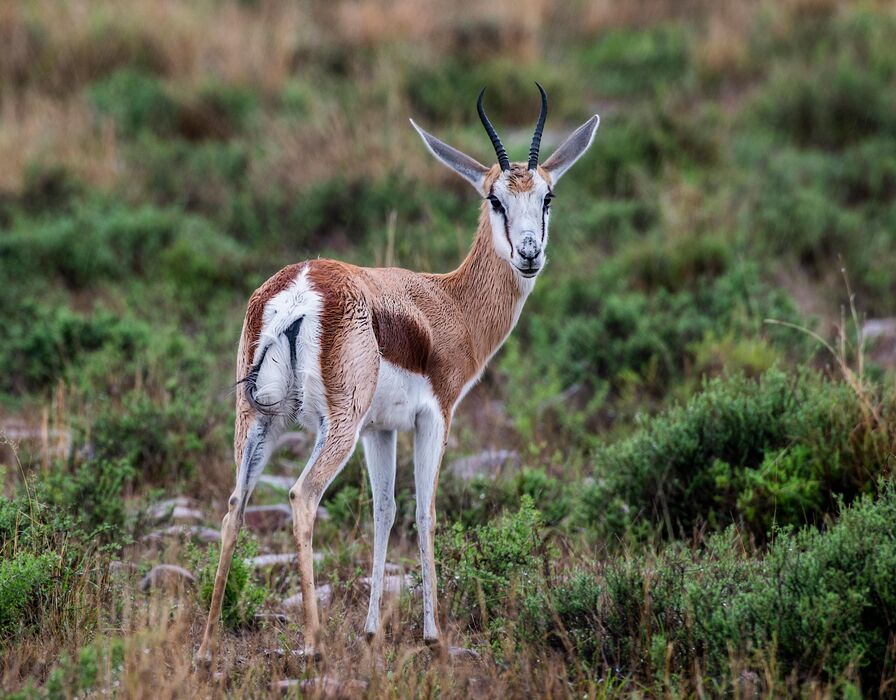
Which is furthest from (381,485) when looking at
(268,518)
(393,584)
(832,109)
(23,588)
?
(832,109)

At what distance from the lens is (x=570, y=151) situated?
18.7 ft

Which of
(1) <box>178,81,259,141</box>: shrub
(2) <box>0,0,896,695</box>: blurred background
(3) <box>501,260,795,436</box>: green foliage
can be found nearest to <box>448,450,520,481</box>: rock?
(2) <box>0,0,896,695</box>: blurred background

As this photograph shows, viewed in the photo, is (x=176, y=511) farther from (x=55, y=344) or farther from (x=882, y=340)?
(x=882, y=340)

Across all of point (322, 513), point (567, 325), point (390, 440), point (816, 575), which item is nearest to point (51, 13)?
point (567, 325)

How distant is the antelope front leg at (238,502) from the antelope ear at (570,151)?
2.05 meters

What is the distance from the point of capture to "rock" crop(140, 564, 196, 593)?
16.8 feet

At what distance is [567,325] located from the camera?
28.3ft

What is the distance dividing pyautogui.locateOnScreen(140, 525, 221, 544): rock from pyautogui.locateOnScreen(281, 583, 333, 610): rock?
68cm

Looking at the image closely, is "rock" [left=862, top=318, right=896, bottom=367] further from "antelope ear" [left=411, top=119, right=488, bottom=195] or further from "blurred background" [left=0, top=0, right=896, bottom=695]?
"antelope ear" [left=411, top=119, right=488, bottom=195]

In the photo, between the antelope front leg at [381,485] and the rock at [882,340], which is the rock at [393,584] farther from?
the rock at [882,340]

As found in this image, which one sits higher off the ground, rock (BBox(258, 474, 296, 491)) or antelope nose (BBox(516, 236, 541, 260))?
antelope nose (BBox(516, 236, 541, 260))

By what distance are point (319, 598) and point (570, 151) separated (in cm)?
248

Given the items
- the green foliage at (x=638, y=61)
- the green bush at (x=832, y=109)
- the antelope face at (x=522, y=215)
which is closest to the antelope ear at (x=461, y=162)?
the antelope face at (x=522, y=215)

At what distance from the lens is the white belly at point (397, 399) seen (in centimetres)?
464
